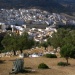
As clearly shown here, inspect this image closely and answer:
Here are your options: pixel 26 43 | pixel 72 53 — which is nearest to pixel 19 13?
pixel 26 43

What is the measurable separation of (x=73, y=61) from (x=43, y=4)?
142 meters

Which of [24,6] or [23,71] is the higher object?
[24,6]

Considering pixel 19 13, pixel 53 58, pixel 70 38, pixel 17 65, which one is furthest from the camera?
pixel 19 13

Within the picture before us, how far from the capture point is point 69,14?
161750 millimetres

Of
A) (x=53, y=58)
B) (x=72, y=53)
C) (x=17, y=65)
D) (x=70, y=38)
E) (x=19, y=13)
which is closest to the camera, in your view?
(x=17, y=65)

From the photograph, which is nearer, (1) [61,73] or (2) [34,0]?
(1) [61,73]

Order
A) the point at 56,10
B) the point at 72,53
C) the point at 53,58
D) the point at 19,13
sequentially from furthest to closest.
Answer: the point at 56,10 < the point at 19,13 < the point at 53,58 < the point at 72,53

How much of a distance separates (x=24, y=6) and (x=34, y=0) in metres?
6.87

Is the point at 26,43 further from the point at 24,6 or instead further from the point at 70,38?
the point at 24,6

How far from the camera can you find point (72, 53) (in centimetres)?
2803

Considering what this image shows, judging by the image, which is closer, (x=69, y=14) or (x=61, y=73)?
(x=61, y=73)

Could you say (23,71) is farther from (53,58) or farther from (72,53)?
(53,58)

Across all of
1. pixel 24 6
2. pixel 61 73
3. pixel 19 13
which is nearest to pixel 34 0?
pixel 24 6

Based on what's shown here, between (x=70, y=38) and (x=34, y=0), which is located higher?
(x=34, y=0)
